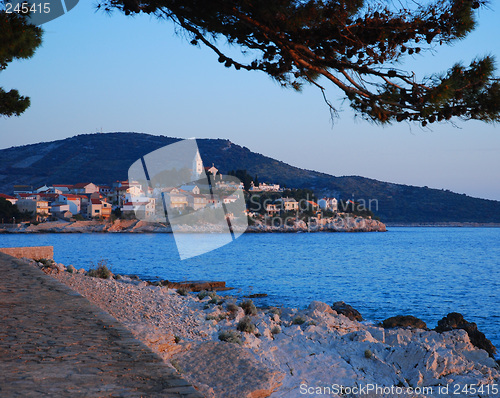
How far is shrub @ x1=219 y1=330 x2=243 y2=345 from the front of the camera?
764 centimetres

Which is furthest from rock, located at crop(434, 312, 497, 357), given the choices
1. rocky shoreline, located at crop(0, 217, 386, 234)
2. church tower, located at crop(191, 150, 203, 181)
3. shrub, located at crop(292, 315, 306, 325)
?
church tower, located at crop(191, 150, 203, 181)

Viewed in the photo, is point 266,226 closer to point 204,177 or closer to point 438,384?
point 204,177

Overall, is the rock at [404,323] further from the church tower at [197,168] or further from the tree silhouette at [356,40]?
the church tower at [197,168]

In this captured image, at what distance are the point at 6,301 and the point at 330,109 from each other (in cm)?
522

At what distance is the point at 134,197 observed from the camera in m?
89.6

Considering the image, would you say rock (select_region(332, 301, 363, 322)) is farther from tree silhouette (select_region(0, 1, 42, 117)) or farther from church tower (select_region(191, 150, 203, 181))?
church tower (select_region(191, 150, 203, 181))

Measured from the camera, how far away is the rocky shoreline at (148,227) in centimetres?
8375

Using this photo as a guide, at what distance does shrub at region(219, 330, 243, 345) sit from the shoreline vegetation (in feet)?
0.05

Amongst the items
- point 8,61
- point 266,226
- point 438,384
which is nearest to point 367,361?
point 438,384

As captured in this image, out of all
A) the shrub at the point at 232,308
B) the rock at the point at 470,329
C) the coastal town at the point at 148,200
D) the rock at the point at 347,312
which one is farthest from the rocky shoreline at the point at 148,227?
the shrub at the point at 232,308

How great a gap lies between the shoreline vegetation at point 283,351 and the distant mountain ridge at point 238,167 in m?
110

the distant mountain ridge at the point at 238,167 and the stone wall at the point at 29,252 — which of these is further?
the distant mountain ridge at the point at 238,167

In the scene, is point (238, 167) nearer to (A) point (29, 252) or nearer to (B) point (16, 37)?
(A) point (29, 252)

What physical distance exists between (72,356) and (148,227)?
304 feet
